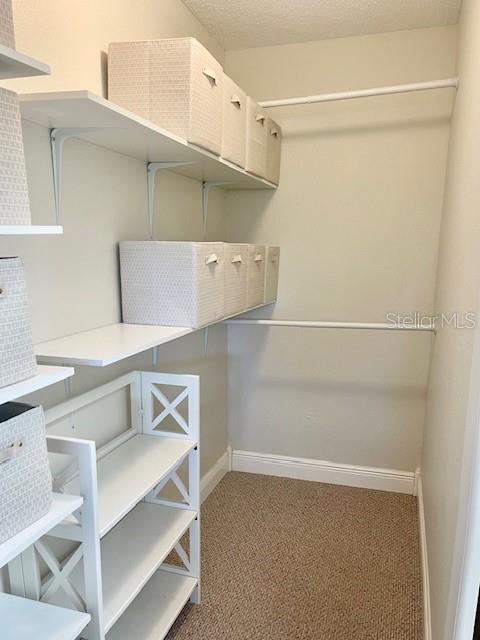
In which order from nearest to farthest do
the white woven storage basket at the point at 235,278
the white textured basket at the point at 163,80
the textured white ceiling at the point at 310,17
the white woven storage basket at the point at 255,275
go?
the white textured basket at the point at 163,80 → the white woven storage basket at the point at 235,278 → the textured white ceiling at the point at 310,17 → the white woven storage basket at the point at 255,275

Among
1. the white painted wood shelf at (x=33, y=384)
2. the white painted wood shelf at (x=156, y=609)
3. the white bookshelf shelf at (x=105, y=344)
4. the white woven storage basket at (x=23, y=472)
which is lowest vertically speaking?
the white painted wood shelf at (x=156, y=609)

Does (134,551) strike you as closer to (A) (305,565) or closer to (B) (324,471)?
(A) (305,565)

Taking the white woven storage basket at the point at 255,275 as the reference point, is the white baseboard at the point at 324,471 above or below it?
below

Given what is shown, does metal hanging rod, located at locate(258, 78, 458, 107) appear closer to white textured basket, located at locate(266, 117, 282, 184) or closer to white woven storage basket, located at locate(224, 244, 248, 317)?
white textured basket, located at locate(266, 117, 282, 184)

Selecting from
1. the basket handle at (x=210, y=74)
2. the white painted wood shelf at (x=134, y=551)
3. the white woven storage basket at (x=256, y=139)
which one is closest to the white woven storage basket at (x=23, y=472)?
the white painted wood shelf at (x=134, y=551)

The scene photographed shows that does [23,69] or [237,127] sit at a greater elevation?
[237,127]

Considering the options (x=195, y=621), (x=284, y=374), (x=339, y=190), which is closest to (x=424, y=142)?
(x=339, y=190)

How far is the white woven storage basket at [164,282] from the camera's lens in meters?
1.57

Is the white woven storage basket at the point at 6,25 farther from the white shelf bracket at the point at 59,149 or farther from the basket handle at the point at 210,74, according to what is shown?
the basket handle at the point at 210,74

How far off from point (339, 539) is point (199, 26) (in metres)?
2.58

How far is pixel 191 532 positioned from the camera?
1.77m

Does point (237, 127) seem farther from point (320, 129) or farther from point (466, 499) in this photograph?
point (466, 499)

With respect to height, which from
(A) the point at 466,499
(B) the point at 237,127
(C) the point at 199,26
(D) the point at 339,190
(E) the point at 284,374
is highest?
(C) the point at 199,26

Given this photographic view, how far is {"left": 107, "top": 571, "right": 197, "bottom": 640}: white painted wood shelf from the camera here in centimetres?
152
